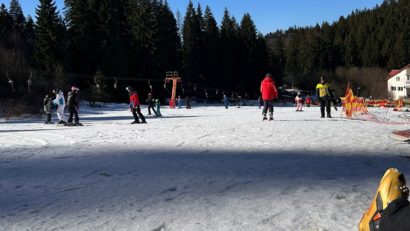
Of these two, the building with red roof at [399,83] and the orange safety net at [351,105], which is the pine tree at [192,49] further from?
the orange safety net at [351,105]

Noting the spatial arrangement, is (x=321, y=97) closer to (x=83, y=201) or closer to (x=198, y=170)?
(x=198, y=170)

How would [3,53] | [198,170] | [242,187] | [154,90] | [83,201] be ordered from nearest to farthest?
[83,201] → [242,187] → [198,170] → [3,53] → [154,90]

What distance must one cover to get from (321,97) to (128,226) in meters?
15.7

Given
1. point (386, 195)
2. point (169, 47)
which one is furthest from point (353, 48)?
point (386, 195)

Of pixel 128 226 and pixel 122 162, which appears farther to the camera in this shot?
pixel 122 162

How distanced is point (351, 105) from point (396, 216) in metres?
19.2

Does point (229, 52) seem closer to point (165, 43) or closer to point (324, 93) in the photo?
point (165, 43)

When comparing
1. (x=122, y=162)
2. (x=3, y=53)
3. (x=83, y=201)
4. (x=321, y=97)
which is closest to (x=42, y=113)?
(x=3, y=53)

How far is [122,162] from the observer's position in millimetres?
7242

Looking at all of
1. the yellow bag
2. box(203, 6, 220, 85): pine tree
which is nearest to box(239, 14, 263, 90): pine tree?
box(203, 6, 220, 85): pine tree

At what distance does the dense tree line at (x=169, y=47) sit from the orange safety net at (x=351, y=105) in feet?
91.4

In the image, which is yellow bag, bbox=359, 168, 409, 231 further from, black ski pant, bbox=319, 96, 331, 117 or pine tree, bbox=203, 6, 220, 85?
pine tree, bbox=203, 6, 220, 85

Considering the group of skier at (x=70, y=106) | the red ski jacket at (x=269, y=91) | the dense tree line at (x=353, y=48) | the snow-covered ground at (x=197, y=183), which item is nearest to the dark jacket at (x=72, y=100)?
the group of skier at (x=70, y=106)

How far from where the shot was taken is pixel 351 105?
20.7 m
